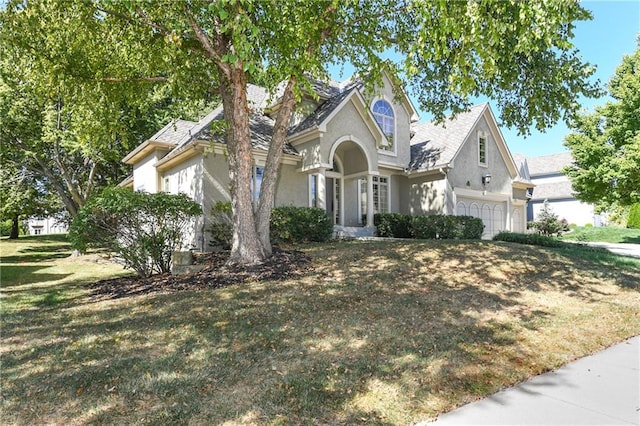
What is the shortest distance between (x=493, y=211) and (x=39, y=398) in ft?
70.4

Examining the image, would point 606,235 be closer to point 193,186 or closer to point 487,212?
point 487,212

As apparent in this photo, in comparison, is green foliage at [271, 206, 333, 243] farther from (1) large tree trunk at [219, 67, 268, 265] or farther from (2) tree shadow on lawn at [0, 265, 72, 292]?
(2) tree shadow on lawn at [0, 265, 72, 292]

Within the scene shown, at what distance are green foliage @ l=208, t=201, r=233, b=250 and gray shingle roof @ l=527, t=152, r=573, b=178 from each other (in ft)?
127

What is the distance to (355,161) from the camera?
17.5m

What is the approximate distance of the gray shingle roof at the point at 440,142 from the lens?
18.7 meters

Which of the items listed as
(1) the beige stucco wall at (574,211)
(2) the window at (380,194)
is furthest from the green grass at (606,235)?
(2) the window at (380,194)

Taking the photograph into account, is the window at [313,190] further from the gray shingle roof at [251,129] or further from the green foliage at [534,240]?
the green foliage at [534,240]

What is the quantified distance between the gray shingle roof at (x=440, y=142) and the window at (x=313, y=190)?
5.47 m

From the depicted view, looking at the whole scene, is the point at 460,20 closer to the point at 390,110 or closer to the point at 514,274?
the point at 514,274

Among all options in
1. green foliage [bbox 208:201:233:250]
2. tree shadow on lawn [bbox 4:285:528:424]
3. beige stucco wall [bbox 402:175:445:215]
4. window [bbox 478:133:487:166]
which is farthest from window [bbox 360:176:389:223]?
tree shadow on lawn [bbox 4:285:528:424]

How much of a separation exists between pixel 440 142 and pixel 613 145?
8.78 metres

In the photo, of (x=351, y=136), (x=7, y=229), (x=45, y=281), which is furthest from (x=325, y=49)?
(x=7, y=229)

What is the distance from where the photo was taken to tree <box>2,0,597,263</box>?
23.0 feet

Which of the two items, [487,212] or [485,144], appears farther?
[487,212]
